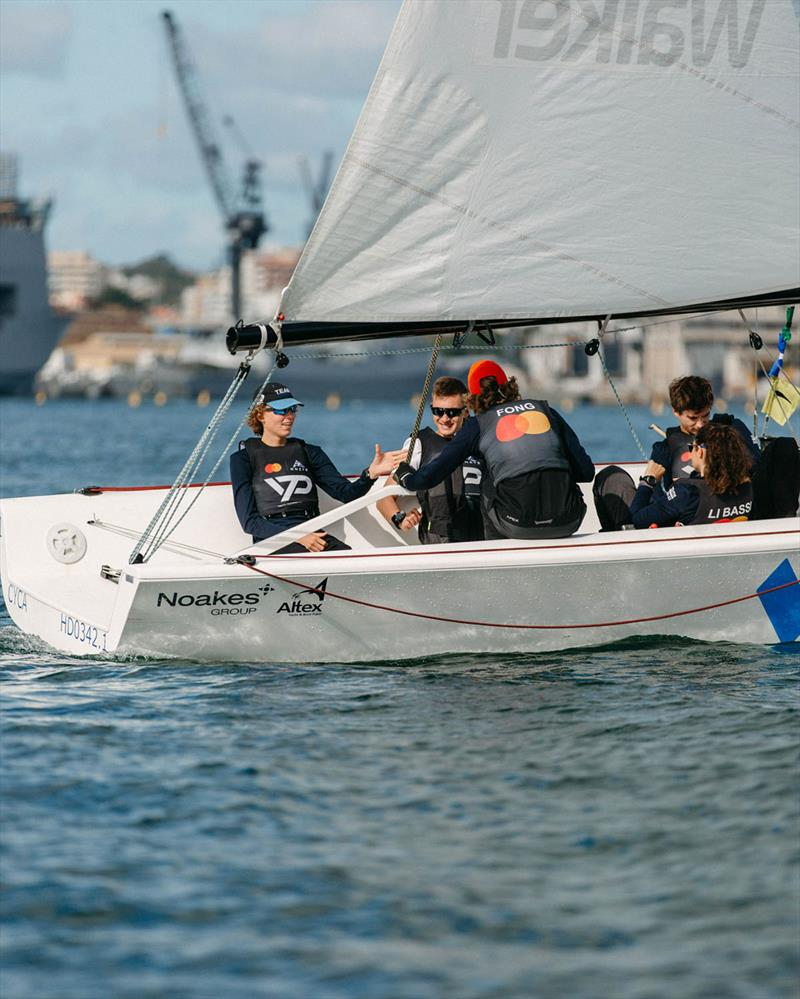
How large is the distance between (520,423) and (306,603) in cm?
165

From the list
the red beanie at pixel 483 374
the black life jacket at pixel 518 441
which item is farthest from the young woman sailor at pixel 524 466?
the red beanie at pixel 483 374

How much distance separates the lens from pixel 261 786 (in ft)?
21.7

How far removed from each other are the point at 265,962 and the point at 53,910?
2.89 ft

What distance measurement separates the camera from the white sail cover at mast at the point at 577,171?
8.89 m

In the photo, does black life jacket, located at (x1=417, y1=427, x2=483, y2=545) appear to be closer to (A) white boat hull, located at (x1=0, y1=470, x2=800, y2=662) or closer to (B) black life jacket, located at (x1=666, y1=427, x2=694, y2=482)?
(A) white boat hull, located at (x1=0, y1=470, x2=800, y2=662)

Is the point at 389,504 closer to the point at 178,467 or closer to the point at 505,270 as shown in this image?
the point at 505,270

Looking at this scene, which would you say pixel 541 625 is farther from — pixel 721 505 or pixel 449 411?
pixel 449 411

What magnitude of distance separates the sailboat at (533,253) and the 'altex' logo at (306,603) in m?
0.01

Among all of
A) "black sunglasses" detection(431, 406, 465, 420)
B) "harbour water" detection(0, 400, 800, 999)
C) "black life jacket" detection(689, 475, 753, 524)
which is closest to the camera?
"harbour water" detection(0, 400, 800, 999)

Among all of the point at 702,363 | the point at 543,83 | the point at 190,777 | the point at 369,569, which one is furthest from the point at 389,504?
the point at 702,363

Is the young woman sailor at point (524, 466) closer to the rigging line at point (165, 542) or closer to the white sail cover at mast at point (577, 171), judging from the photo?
the white sail cover at mast at point (577, 171)

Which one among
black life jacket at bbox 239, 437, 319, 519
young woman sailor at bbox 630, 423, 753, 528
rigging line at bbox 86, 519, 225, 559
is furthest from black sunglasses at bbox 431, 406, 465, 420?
rigging line at bbox 86, 519, 225, 559

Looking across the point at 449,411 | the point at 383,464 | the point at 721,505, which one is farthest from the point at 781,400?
the point at 383,464

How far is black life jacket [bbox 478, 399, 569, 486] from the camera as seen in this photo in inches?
351
